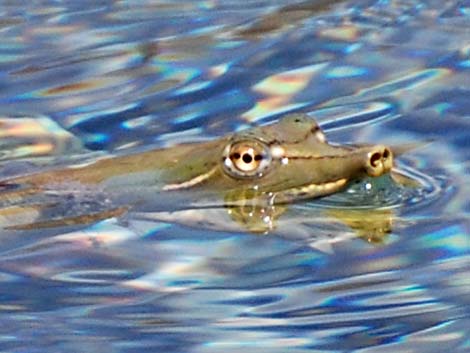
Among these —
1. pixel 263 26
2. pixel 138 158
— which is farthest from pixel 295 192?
pixel 263 26

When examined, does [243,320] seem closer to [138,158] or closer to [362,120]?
[138,158]

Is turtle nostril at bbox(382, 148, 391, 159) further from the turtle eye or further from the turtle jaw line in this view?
the turtle eye

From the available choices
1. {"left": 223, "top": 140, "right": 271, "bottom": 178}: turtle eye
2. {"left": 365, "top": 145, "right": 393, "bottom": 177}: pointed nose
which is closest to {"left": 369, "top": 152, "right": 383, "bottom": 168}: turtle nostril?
{"left": 365, "top": 145, "right": 393, "bottom": 177}: pointed nose

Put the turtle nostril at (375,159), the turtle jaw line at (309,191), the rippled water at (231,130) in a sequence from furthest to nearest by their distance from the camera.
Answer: the turtle jaw line at (309,191), the turtle nostril at (375,159), the rippled water at (231,130)

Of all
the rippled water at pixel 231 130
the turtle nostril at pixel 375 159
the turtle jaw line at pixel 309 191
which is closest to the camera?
the rippled water at pixel 231 130

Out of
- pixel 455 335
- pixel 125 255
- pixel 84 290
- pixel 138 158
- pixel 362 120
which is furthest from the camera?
pixel 362 120

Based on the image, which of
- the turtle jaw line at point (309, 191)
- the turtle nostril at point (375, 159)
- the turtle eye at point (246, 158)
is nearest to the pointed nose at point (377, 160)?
the turtle nostril at point (375, 159)

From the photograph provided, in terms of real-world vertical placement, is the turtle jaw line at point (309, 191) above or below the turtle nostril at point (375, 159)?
above

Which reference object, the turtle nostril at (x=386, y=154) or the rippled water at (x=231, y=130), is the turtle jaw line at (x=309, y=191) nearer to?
the rippled water at (x=231, y=130)
